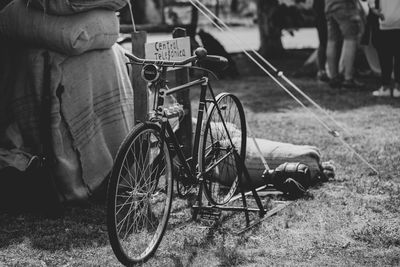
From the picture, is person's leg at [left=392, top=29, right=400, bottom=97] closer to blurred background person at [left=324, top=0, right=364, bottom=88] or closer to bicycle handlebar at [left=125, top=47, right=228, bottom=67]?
blurred background person at [left=324, top=0, right=364, bottom=88]

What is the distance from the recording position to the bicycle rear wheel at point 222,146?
4809 mm

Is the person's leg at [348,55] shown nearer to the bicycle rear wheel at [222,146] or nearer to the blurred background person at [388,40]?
the blurred background person at [388,40]

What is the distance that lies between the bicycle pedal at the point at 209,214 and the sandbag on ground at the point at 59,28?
5.26 feet

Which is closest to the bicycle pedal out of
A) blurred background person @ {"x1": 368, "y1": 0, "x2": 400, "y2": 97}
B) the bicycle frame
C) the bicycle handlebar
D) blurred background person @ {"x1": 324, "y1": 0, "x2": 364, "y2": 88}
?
A: the bicycle frame

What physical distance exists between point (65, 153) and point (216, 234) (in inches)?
59.3

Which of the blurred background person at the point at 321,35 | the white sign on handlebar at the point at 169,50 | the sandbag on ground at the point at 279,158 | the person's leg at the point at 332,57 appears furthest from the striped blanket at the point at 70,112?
the blurred background person at the point at 321,35

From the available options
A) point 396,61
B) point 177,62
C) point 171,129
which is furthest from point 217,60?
point 396,61

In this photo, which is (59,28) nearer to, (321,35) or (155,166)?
(155,166)

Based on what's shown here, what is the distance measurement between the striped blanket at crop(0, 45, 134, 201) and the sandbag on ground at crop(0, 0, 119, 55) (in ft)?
0.41

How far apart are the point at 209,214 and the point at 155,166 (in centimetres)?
76

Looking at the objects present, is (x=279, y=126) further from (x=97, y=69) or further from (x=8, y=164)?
(x=8, y=164)

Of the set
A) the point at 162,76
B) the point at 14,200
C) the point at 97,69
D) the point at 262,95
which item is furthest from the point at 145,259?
the point at 262,95

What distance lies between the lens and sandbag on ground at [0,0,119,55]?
5.31 m

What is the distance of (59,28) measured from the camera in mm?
5293
